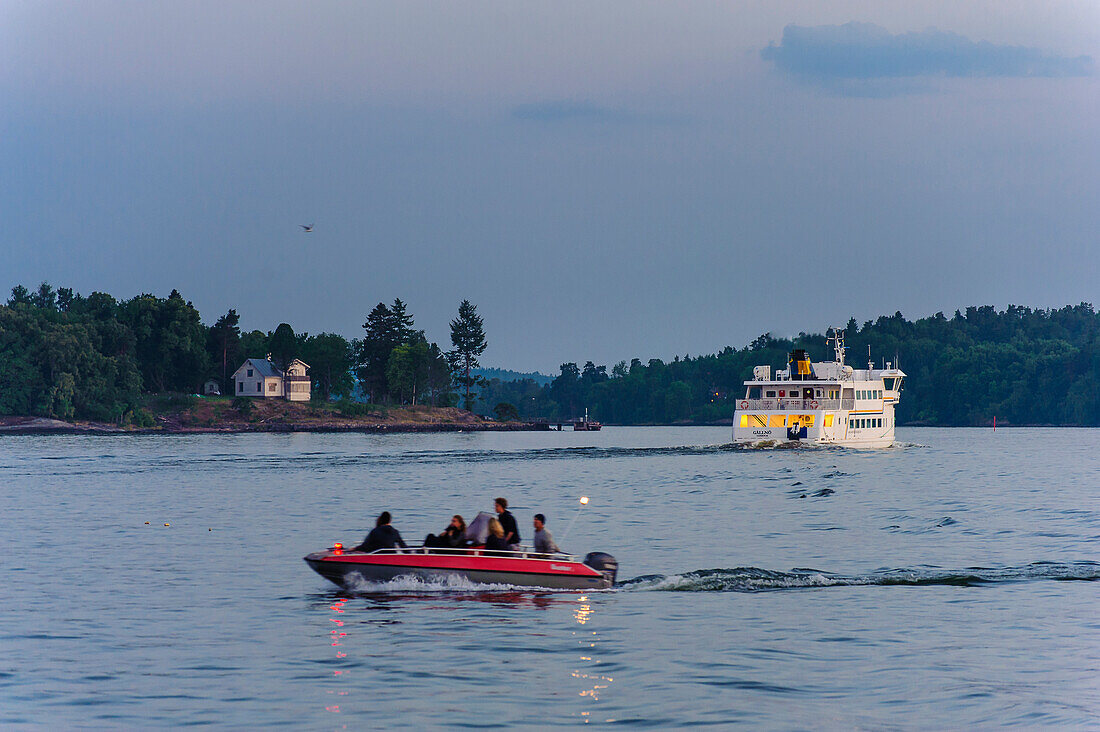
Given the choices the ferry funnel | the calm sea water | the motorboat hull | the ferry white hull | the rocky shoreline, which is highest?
the ferry funnel

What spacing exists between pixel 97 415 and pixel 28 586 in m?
162

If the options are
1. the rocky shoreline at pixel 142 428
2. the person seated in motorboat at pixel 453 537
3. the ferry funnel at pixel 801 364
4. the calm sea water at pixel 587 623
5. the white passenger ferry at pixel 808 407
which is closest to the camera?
the calm sea water at pixel 587 623

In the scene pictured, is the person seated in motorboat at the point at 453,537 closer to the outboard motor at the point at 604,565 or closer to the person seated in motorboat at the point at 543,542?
the person seated in motorboat at the point at 543,542

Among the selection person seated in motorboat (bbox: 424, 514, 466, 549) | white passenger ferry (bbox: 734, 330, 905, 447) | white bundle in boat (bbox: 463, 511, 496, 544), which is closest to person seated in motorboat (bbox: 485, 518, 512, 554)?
white bundle in boat (bbox: 463, 511, 496, 544)

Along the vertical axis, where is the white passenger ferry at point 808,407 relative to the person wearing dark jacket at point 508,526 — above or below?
above

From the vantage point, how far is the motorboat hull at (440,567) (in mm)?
27859

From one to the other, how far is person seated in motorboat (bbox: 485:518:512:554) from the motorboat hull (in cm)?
36

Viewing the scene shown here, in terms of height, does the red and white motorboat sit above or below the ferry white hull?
below

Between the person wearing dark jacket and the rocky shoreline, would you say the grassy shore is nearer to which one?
the rocky shoreline

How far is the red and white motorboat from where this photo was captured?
2786 cm

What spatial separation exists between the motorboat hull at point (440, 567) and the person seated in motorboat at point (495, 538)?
364mm

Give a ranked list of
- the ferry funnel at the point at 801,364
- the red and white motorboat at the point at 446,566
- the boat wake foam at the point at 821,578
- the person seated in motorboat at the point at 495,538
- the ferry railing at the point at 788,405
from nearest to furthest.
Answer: the red and white motorboat at the point at 446,566
the person seated in motorboat at the point at 495,538
the boat wake foam at the point at 821,578
the ferry railing at the point at 788,405
the ferry funnel at the point at 801,364

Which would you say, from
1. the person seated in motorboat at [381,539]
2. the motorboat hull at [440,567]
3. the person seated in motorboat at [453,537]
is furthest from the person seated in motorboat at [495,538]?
the person seated in motorboat at [381,539]

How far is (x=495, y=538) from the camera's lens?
2819 cm
